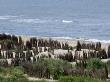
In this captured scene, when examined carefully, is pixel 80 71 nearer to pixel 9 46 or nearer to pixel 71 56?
pixel 71 56

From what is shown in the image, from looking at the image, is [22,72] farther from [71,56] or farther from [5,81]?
[71,56]

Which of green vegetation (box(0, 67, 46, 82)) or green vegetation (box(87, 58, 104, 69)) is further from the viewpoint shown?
green vegetation (box(87, 58, 104, 69))

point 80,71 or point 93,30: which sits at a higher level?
point 80,71

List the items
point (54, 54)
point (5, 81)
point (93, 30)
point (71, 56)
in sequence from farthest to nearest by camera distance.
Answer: point (93, 30)
point (54, 54)
point (71, 56)
point (5, 81)

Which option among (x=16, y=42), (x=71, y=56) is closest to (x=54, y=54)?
(x=71, y=56)

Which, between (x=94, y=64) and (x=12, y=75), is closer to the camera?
(x=12, y=75)

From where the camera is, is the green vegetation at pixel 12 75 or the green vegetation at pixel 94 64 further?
the green vegetation at pixel 94 64

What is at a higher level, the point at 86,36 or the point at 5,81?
the point at 5,81

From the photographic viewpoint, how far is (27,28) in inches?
2480

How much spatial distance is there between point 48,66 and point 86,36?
27358 millimetres

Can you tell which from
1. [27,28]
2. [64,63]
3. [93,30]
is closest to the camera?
[64,63]

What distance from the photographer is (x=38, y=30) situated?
60375mm

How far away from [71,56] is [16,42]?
335 inches

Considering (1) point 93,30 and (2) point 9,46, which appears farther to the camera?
(1) point 93,30
